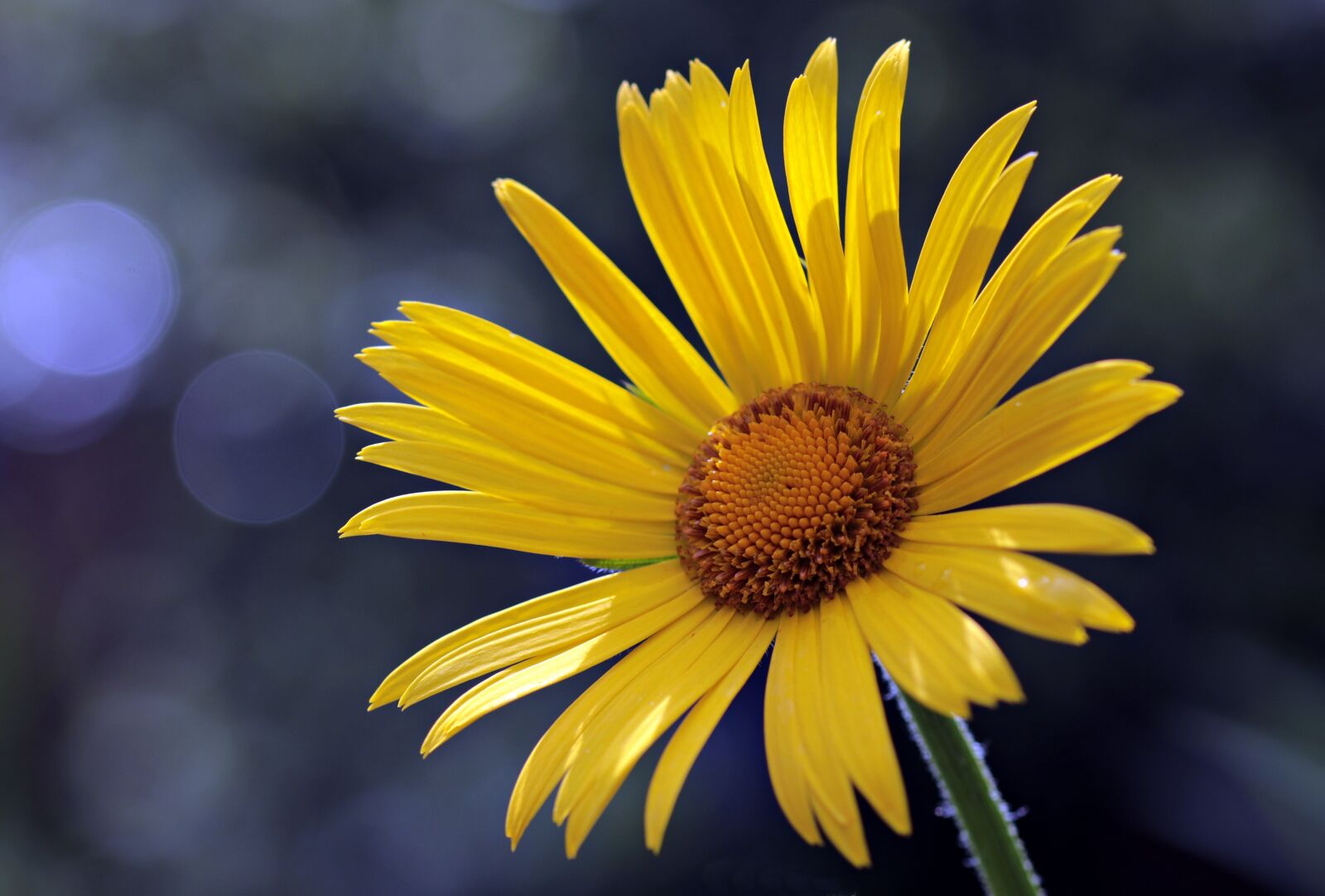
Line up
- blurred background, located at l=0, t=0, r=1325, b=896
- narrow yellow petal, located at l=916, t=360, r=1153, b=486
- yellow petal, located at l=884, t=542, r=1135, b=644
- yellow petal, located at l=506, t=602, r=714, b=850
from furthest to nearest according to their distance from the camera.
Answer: blurred background, located at l=0, t=0, r=1325, b=896, yellow petal, located at l=506, t=602, r=714, b=850, narrow yellow petal, located at l=916, t=360, r=1153, b=486, yellow petal, located at l=884, t=542, r=1135, b=644

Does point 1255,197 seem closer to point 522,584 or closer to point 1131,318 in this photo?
point 1131,318

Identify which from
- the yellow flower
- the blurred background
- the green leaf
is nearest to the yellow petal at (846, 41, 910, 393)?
the yellow flower

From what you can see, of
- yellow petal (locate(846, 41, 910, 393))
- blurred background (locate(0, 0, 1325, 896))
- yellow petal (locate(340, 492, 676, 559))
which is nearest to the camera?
yellow petal (locate(846, 41, 910, 393))

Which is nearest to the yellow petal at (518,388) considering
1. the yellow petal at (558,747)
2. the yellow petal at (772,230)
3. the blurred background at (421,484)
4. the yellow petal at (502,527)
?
the yellow petal at (502,527)

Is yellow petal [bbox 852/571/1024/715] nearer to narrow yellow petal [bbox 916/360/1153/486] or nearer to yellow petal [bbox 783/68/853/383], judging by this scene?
narrow yellow petal [bbox 916/360/1153/486]

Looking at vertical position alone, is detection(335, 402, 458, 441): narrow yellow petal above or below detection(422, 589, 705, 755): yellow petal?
above

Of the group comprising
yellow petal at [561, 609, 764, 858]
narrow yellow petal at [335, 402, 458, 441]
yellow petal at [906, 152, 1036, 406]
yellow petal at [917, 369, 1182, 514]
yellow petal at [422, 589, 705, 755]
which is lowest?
yellow petal at [561, 609, 764, 858]

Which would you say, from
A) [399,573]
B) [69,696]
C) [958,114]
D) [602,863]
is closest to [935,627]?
[602,863]

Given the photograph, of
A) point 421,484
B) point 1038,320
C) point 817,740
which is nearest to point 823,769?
point 817,740
